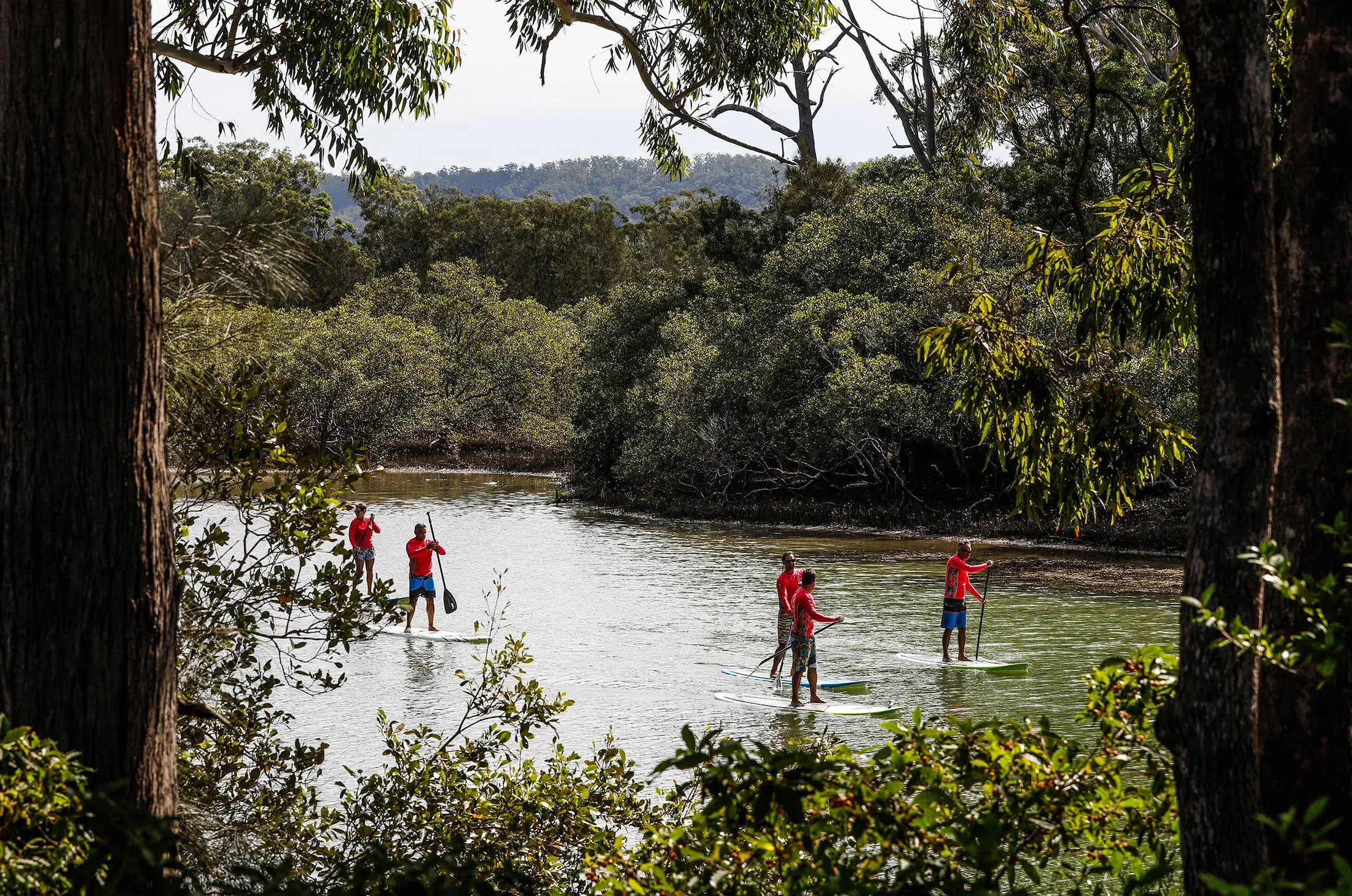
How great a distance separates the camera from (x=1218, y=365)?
13.3 feet

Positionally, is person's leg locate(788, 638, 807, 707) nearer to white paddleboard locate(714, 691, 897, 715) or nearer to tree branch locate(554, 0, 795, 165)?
white paddleboard locate(714, 691, 897, 715)

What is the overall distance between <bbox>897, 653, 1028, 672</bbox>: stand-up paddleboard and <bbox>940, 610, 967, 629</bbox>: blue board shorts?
50 cm

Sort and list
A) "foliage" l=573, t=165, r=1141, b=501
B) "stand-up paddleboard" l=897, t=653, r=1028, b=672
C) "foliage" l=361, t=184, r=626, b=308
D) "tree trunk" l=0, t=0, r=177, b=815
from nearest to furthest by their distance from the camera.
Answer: "tree trunk" l=0, t=0, r=177, b=815 < "stand-up paddleboard" l=897, t=653, r=1028, b=672 < "foliage" l=573, t=165, r=1141, b=501 < "foliage" l=361, t=184, r=626, b=308

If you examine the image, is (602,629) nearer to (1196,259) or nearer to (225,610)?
(225,610)

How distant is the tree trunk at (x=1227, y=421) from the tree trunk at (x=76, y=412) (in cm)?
376

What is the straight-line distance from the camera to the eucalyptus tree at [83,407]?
A: 4.29 meters

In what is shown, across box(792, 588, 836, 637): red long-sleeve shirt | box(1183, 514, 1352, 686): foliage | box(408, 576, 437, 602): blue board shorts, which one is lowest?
box(408, 576, 437, 602): blue board shorts

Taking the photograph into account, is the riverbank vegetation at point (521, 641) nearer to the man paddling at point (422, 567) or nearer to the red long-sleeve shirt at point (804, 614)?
the red long-sleeve shirt at point (804, 614)

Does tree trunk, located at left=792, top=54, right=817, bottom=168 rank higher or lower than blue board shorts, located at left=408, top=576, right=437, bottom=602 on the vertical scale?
higher

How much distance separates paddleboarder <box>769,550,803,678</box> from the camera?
575 inches

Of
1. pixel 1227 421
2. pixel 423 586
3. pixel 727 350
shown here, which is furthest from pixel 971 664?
pixel 727 350

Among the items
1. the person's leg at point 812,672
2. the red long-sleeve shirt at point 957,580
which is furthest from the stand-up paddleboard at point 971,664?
the person's leg at point 812,672

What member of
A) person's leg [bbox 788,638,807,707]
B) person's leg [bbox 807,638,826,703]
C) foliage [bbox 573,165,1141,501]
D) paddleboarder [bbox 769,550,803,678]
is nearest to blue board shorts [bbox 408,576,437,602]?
paddleboarder [bbox 769,550,803,678]

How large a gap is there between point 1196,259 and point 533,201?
7660 cm
